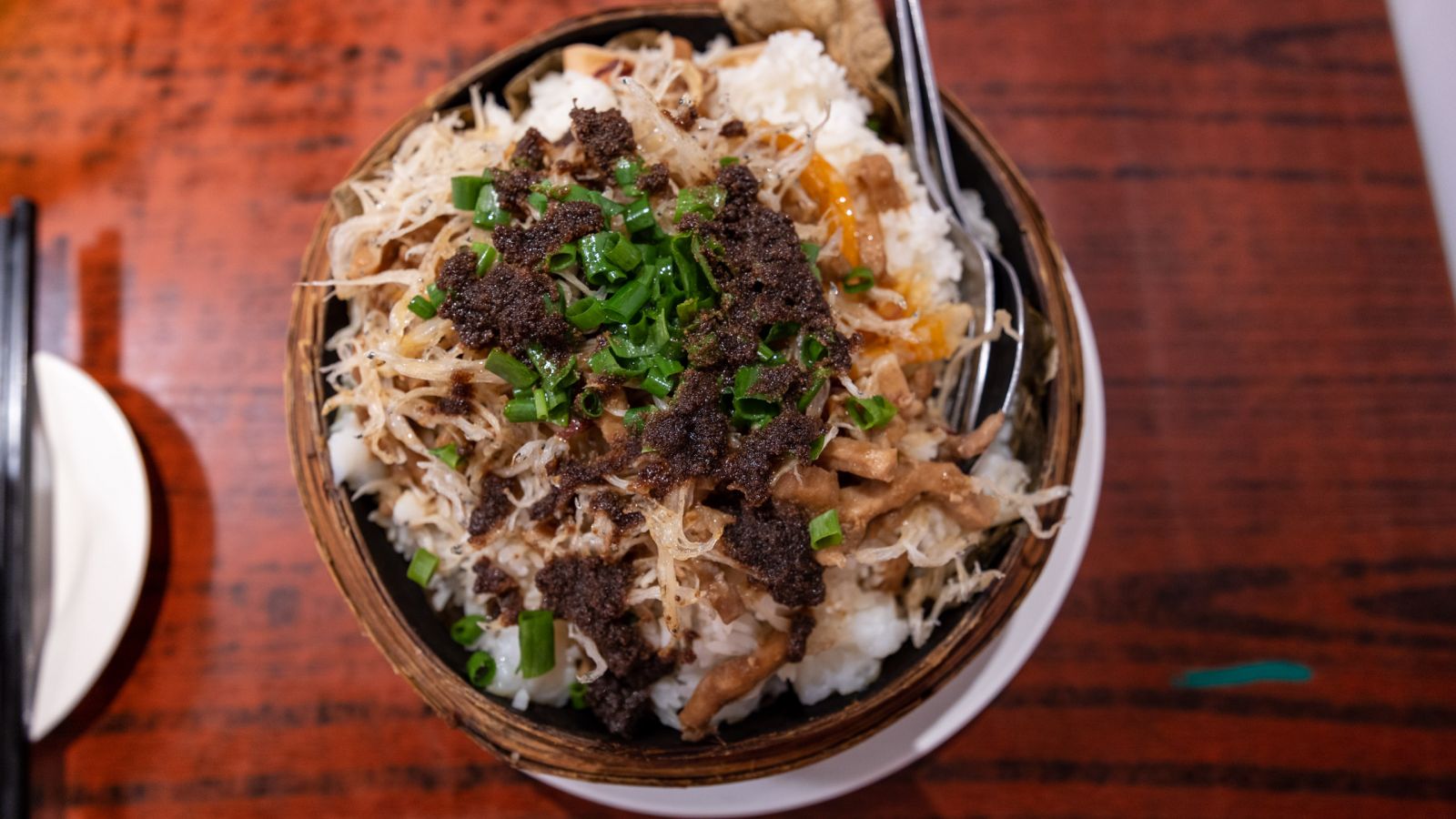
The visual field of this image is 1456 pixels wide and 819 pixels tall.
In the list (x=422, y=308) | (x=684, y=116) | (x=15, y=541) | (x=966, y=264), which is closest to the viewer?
(x=422, y=308)

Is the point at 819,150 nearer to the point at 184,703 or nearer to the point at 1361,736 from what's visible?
the point at 1361,736

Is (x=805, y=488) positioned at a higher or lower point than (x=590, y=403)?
lower

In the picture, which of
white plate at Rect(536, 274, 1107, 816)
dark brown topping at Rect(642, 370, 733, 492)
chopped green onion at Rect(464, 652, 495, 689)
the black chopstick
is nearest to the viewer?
dark brown topping at Rect(642, 370, 733, 492)

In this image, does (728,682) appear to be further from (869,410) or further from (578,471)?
(869,410)

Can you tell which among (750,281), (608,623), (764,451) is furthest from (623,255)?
(608,623)

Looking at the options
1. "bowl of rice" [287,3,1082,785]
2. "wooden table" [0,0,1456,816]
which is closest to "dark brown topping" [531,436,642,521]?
"bowl of rice" [287,3,1082,785]

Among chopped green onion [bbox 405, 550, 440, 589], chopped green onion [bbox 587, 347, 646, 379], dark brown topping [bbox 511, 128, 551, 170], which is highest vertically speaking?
dark brown topping [bbox 511, 128, 551, 170]

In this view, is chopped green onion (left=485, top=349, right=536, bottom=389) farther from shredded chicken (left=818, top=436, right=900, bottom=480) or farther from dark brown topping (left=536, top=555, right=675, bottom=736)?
shredded chicken (left=818, top=436, right=900, bottom=480)
